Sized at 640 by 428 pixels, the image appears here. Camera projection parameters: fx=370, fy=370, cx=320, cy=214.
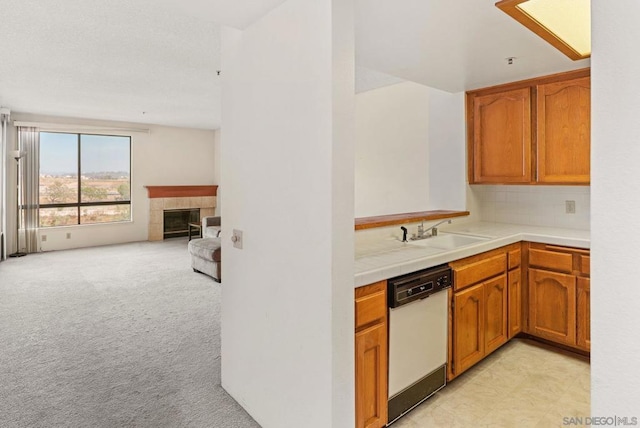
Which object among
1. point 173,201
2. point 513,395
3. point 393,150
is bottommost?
point 513,395

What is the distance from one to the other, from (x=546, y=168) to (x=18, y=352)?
4595mm

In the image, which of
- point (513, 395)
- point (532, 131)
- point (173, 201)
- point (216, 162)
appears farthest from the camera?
point (216, 162)

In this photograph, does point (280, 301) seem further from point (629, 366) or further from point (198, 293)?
point (198, 293)

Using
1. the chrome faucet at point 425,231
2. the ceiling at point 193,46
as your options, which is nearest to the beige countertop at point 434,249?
the chrome faucet at point 425,231

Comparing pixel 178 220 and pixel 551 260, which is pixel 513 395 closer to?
pixel 551 260

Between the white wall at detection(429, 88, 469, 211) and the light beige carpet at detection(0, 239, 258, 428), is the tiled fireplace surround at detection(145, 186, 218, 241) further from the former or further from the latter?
the white wall at detection(429, 88, 469, 211)

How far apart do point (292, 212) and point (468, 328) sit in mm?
1523

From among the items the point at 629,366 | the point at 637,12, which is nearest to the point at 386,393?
the point at 629,366

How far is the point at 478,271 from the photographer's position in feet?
8.35

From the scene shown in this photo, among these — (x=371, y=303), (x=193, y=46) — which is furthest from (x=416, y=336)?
(x=193, y=46)

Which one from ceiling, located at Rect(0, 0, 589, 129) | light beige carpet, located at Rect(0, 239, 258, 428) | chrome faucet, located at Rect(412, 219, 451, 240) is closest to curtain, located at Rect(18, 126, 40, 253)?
light beige carpet, located at Rect(0, 239, 258, 428)

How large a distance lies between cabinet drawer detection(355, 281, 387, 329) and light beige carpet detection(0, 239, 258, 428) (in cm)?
93

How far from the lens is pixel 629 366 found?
666 mm

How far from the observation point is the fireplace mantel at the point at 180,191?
316 inches
